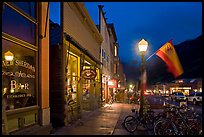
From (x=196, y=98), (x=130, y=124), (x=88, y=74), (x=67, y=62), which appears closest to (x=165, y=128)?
(x=130, y=124)

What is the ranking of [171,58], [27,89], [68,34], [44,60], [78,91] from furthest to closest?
[78,91] < [68,34] < [171,58] < [44,60] < [27,89]

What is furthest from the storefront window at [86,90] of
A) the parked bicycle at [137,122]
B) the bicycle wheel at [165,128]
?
the bicycle wheel at [165,128]

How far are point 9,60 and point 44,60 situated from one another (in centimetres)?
207

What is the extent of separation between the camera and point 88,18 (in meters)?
20.0

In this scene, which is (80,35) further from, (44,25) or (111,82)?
(111,82)

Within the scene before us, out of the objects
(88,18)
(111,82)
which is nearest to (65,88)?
(88,18)

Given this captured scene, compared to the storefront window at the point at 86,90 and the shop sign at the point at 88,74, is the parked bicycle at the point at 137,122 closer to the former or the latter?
the shop sign at the point at 88,74

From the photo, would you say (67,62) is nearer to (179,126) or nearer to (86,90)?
(179,126)

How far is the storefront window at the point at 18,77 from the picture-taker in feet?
28.5

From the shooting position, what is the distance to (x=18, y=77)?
30.8 feet

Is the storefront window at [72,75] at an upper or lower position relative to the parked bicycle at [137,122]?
upper

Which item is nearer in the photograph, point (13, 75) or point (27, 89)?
point (13, 75)

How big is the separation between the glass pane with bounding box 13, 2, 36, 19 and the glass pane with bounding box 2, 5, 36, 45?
0.29m

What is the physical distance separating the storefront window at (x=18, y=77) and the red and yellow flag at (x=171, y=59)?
5027 mm
